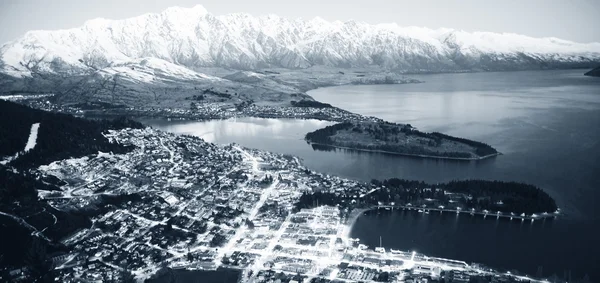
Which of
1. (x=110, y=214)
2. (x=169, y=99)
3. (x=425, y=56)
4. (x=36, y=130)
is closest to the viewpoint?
(x=110, y=214)

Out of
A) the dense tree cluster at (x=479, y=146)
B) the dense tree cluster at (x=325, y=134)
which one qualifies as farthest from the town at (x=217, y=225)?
the dense tree cluster at (x=479, y=146)

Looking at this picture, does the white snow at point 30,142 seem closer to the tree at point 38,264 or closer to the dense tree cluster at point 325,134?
the tree at point 38,264

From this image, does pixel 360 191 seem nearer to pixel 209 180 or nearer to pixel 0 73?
pixel 209 180

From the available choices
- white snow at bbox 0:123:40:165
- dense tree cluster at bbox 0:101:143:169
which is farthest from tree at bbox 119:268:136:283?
white snow at bbox 0:123:40:165

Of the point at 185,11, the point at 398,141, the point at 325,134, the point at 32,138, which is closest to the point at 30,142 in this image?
the point at 32,138

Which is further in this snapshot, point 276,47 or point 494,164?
point 276,47

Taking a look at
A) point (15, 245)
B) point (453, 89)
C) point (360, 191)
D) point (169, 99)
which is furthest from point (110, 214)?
point (453, 89)

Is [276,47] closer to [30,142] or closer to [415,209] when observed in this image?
[30,142]
